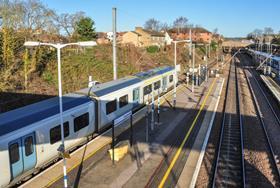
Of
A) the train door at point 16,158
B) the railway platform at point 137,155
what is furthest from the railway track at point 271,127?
the train door at point 16,158

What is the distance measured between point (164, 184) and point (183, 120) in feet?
34.6

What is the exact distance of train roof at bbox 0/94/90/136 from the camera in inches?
476

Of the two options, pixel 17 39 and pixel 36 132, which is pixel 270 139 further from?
pixel 17 39

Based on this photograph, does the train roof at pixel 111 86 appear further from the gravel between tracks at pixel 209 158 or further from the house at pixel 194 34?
the house at pixel 194 34

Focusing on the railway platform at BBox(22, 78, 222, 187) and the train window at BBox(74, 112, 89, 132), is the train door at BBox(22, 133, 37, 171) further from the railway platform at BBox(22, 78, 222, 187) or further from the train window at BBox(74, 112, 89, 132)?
the train window at BBox(74, 112, 89, 132)

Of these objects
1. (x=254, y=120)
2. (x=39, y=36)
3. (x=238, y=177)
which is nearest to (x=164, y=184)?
(x=238, y=177)

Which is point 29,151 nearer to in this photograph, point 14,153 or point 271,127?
point 14,153

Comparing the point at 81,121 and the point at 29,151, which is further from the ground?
the point at 81,121

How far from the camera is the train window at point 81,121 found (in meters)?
15.8

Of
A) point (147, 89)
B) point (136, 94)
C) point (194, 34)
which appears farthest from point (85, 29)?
point (194, 34)

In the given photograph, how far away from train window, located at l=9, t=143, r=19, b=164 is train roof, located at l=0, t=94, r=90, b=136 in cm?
59

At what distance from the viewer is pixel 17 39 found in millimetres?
34438

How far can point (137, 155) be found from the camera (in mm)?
15953

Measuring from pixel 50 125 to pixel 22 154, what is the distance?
196 cm
